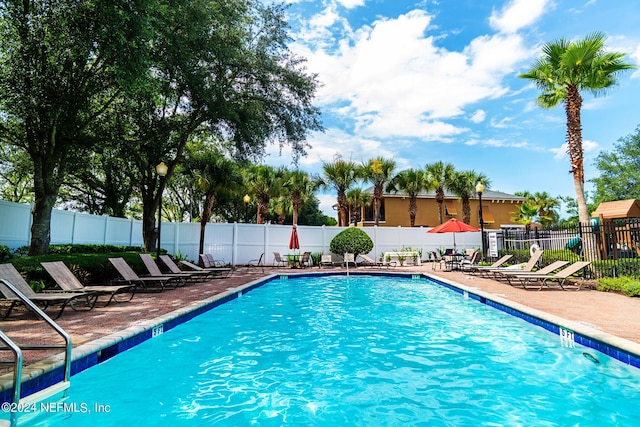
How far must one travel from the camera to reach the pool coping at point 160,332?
3.44m

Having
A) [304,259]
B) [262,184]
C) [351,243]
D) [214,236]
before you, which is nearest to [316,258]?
[304,259]

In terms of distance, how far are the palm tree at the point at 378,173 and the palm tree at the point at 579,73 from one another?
42.8ft

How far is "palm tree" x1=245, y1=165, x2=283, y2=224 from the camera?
88.5 ft

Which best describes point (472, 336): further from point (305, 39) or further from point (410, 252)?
point (410, 252)

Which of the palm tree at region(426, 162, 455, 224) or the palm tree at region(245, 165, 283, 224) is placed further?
the palm tree at region(426, 162, 455, 224)

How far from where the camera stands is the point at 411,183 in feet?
93.5

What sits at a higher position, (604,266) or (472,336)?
(604,266)

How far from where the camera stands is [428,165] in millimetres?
29359

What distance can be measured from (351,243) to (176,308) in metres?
14.3

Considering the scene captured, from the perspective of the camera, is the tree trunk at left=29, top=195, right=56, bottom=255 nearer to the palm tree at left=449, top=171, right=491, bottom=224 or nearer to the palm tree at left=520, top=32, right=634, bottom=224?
the palm tree at left=520, top=32, right=634, bottom=224

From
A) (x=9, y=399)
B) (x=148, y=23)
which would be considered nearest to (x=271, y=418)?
(x=9, y=399)

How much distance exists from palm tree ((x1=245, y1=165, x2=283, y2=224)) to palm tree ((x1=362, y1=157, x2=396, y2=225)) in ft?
22.5

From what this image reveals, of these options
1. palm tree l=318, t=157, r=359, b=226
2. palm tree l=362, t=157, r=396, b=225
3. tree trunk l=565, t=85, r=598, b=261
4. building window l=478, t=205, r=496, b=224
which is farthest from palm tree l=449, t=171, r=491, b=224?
tree trunk l=565, t=85, r=598, b=261

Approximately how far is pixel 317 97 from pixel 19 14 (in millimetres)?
9678
